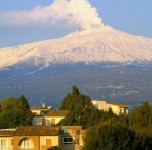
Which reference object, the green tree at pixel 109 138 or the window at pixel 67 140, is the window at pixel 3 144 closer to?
the window at pixel 67 140

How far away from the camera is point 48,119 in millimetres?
97812

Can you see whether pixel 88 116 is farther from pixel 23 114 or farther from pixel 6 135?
pixel 6 135

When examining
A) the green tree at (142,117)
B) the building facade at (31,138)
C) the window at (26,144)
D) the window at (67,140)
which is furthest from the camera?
the green tree at (142,117)

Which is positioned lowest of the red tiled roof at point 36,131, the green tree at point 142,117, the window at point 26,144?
the window at point 26,144

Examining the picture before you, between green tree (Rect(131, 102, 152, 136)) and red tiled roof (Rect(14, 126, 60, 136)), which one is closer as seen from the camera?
red tiled roof (Rect(14, 126, 60, 136))

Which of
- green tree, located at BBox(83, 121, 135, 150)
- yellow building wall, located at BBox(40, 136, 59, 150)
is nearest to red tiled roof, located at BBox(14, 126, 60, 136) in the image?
yellow building wall, located at BBox(40, 136, 59, 150)

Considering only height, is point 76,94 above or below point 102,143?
above

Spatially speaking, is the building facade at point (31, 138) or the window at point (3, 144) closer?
the building facade at point (31, 138)

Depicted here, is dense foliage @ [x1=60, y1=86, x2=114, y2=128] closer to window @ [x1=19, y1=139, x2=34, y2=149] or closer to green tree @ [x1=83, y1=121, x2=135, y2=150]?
window @ [x1=19, y1=139, x2=34, y2=149]

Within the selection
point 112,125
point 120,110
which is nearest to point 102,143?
point 112,125

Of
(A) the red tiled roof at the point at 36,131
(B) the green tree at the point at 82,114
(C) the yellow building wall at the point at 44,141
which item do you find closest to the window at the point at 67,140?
(A) the red tiled roof at the point at 36,131

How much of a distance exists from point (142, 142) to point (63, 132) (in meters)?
9.19

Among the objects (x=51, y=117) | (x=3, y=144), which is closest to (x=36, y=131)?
(x=3, y=144)

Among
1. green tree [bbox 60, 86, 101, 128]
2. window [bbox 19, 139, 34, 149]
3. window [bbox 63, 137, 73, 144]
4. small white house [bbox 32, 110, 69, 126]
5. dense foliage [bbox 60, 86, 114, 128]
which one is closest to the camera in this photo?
window [bbox 19, 139, 34, 149]
